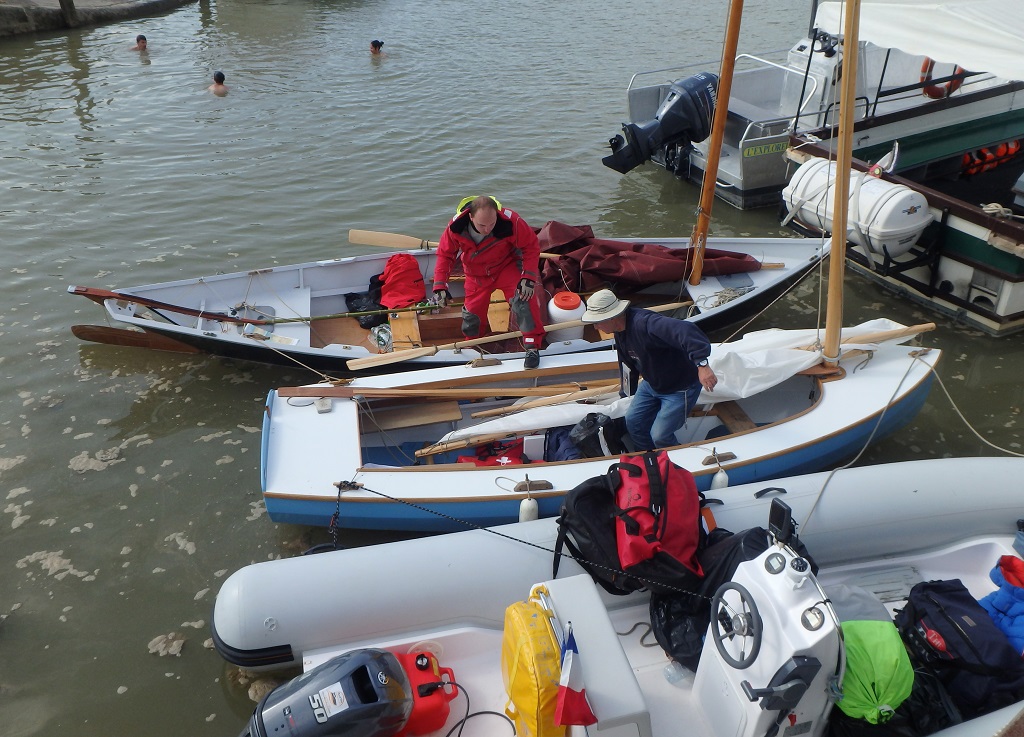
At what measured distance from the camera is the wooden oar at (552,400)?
16.9 feet

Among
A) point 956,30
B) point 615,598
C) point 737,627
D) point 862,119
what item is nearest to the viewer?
point 737,627

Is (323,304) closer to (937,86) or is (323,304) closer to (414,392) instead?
(414,392)

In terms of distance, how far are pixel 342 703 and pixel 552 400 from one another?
258 cm

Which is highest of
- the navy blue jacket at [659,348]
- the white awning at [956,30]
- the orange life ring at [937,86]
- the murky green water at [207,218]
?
the white awning at [956,30]

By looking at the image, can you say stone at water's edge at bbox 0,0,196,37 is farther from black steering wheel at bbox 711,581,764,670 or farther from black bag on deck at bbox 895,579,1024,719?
black bag on deck at bbox 895,579,1024,719

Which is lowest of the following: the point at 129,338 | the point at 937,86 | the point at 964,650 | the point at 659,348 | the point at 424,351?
the point at 129,338

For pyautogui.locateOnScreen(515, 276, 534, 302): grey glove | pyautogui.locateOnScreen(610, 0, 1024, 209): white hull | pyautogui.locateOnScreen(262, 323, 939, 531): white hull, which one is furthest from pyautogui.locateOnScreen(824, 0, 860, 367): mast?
pyautogui.locateOnScreen(610, 0, 1024, 209): white hull

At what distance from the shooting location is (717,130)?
233 inches

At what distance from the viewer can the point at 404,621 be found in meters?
3.67

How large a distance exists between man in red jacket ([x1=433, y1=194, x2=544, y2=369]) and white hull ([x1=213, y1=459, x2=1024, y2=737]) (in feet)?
7.25

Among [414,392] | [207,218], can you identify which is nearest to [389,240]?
[414,392]

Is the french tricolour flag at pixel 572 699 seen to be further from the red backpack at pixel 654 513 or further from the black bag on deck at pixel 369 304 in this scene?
the black bag on deck at pixel 369 304

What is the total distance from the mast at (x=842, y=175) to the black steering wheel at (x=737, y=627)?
259cm

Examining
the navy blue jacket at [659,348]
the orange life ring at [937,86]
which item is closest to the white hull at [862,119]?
the orange life ring at [937,86]
